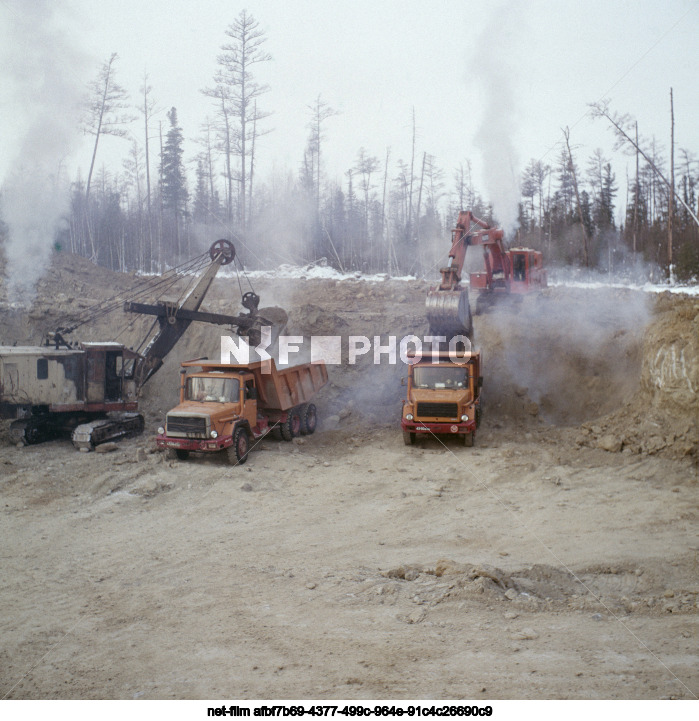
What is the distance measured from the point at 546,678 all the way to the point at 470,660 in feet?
2.39

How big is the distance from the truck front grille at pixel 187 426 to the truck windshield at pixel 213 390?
108 cm

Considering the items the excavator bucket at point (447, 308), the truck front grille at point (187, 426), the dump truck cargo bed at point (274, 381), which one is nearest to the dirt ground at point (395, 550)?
the truck front grille at point (187, 426)

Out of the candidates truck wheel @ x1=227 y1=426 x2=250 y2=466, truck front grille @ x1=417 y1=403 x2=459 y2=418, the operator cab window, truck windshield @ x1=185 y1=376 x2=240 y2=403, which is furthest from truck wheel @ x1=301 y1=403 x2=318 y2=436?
the operator cab window

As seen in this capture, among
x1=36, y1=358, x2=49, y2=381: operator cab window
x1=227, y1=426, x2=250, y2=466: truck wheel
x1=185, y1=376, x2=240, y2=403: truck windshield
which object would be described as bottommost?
x1=227, y1=426, x2=250, y2=466: truck wheel

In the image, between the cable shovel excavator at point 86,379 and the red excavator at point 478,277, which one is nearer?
the cable shovel excavator at point 86,379

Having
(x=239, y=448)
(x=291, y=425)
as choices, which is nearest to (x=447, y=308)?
(x=291, y=425)

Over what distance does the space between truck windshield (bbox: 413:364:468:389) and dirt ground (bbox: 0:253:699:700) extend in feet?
5.33

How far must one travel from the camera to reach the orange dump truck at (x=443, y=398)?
1569 centimetres

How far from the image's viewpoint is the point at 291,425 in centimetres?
1714

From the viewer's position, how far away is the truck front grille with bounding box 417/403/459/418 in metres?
15.7

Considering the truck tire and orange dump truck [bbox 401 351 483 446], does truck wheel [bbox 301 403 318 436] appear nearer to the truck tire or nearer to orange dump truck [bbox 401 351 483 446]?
the truck tire

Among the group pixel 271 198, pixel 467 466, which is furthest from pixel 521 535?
pixel 271 198

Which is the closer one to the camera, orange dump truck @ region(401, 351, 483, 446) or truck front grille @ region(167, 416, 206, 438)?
truck front grille @ region(167, 416, 206, 438)

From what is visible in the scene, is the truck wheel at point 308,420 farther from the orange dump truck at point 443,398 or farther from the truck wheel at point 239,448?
the orange dump truck at point 443,398
